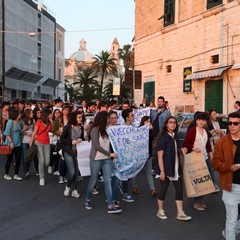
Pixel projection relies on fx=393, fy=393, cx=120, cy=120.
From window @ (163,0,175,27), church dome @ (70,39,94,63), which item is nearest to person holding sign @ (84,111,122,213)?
window @ (163,0,175,27)

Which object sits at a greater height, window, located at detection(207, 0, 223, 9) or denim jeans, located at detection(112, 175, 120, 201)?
window, located at detection(207, 0, 223, 9)

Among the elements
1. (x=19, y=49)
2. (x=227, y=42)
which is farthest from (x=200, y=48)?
(x=19, y=49)

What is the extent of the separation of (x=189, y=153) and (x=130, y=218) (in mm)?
1423

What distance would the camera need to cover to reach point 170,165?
19.8 feet

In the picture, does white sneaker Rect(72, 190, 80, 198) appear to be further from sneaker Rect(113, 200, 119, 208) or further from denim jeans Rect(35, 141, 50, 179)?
denim jeans Rect(35, 141, 50, 179)

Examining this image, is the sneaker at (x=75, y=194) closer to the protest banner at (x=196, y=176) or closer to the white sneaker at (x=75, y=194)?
the white sneaker at (x=75, y=194)

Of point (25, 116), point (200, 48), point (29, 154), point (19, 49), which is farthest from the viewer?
point (19, 49)

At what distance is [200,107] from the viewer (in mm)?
19875

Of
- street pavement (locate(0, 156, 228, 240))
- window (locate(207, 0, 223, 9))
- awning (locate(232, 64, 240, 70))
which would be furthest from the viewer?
window (locate(207, 0, 223, 9))

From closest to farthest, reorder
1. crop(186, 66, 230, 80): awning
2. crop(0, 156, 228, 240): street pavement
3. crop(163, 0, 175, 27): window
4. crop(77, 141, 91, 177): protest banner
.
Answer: crop(0, 156, 228, 240): street pavement → crop(77, 141, 91, 177): protest banner → crop(186, 66, 230, 80): awning → crop(163, 0, 175, 27): window

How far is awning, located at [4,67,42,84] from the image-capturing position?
50.3 m

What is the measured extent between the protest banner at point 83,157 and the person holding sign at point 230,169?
347cm

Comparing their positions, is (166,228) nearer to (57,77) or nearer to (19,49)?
(19,49)

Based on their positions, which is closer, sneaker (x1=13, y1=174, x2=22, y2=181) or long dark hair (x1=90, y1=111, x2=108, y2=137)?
long dark hair (x1=90, y1=111, x2=108, y2=137)
